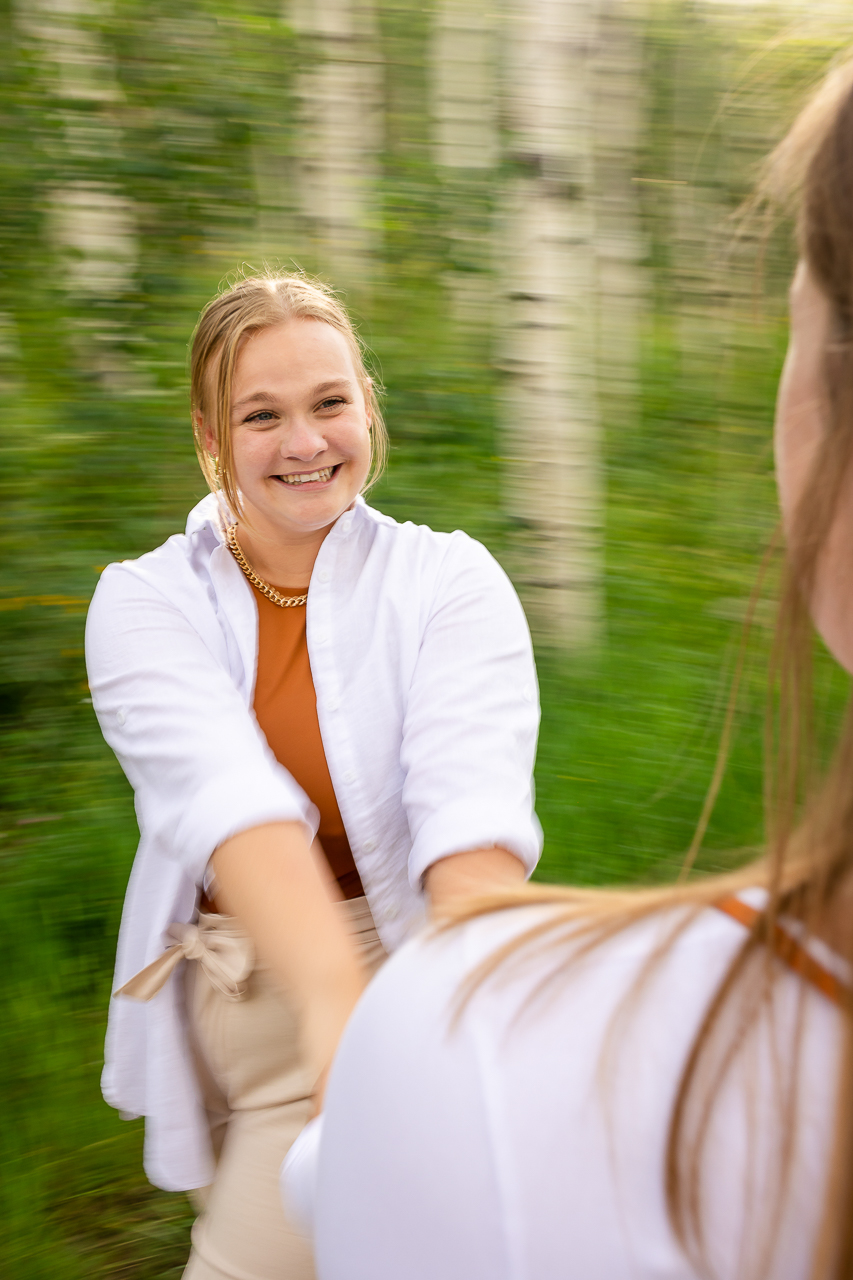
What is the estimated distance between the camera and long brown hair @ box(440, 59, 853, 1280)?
47 cm

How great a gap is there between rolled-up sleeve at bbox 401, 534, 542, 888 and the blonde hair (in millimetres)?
451

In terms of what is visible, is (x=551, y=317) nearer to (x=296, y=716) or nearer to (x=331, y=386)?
(x=331, y=386)

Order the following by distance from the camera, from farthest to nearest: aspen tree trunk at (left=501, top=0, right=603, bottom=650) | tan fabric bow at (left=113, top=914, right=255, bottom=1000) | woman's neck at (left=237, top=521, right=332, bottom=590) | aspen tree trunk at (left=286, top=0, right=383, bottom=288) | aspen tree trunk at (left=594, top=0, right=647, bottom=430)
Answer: aspen tree trunk at (left=594, top=0, right=647, bottom=430) < aspen tree trunk at (left=286, top=0, right=383, bottom=288) < aspen tree trunk at (left=501, top=0, right=603, bottom=650) < woman's neck at (left=237, top=521, right=332, bottom=590) < tan fabric bow at (left=113, top=914, right=255, bottom=1000)

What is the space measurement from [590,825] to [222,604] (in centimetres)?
198

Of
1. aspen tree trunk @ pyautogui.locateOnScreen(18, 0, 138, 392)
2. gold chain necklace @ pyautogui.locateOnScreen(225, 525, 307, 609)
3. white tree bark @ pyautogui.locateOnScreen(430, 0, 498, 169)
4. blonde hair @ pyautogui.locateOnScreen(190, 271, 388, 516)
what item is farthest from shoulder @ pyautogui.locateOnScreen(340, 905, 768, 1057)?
white tree bark @ pyautogui.locateOnScreen(430, 0, 498, 169)

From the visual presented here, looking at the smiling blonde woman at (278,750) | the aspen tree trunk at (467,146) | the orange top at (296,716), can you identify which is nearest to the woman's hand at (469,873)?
the smiling blonde woman at (278,750)

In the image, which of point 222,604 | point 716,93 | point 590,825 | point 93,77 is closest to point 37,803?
point 590,825

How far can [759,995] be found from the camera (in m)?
0.49

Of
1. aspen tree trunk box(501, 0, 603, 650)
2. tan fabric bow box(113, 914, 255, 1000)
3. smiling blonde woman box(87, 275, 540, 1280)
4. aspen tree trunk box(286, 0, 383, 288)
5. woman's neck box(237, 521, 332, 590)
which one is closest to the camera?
smiling blonde woman box(87, 275, 540, 1280)

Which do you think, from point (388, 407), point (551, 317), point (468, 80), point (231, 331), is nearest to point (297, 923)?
point (231, 331)

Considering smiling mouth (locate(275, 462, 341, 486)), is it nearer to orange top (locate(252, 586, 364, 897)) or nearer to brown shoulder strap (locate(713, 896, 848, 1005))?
orange top (locate(252, 586, 364, 897))

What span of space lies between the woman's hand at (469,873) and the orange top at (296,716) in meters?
0.27

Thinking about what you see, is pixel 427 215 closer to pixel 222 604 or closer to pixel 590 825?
pixel 590 825

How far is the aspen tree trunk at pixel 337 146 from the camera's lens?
5023 millimetres
